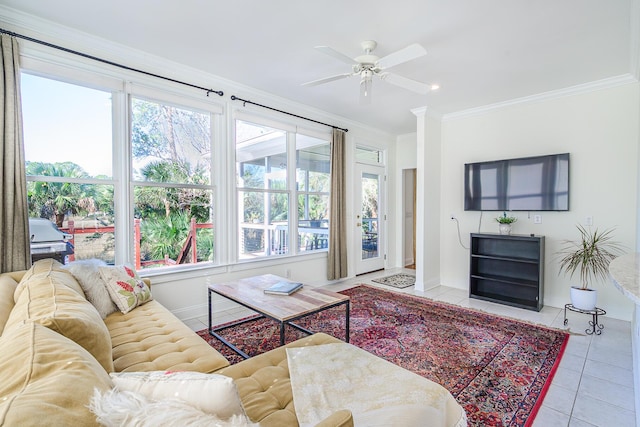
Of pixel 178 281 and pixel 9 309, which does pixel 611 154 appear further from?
pixel 9 309

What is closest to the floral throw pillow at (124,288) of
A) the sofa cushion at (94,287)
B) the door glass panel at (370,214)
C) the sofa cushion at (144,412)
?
the sofa cushion at (94,287)

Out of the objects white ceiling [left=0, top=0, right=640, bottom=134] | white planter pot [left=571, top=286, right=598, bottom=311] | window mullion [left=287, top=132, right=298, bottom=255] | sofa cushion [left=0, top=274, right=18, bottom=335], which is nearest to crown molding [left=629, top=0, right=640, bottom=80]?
white ceiling [left=0, top=0, right=640, bottom=134]

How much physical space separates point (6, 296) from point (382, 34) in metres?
3.06

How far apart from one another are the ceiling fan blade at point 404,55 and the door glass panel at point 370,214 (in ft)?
10.1

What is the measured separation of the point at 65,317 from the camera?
1130 mm

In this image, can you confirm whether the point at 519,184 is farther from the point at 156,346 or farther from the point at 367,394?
the point at 156,346

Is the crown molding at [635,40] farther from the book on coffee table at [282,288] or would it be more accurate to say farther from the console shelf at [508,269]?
the book on coffee table at [282,288]

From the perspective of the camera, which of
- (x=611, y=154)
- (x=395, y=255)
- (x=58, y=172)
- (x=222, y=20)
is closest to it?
(x=222, y=20)

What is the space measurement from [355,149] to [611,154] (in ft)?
10.8

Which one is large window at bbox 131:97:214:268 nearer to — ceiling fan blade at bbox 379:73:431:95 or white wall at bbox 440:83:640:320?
ceiling fan blade at bbox 379:73:431:95

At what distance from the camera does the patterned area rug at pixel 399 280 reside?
4847mm

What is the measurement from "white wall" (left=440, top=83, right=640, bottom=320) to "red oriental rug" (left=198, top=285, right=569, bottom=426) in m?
1.20

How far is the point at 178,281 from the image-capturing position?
10.6 ft

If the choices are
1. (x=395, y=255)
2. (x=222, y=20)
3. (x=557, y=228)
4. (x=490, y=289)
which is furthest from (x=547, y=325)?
(x=222, y=20)
